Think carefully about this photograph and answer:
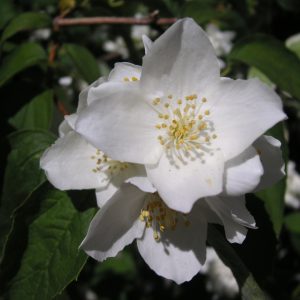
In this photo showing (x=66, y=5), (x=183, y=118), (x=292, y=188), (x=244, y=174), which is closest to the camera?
(x=244, y=174)

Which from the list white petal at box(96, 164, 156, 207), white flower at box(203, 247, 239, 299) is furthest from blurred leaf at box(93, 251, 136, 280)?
white petal at box(96, 164, 156, 207)

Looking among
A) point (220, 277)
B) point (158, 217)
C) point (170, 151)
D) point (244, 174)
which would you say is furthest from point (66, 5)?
point (220, 277)

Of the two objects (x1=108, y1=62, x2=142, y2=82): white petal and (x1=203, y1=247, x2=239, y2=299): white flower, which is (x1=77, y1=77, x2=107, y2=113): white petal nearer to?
(x1=108, y1=62, x2=142, y2=82): white petal

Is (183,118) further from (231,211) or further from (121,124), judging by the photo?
(231,211)

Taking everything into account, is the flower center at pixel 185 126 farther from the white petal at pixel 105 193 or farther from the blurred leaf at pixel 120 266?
the blurred leaf at pixel 120 266

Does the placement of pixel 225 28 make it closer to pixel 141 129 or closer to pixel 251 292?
pixel 141 129

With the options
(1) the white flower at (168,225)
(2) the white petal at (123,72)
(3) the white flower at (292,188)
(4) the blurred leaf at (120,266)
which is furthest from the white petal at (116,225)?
(4) the blurred leaf at (120,266)

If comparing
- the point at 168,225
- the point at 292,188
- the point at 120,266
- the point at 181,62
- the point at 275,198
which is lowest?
the point at 120,266
